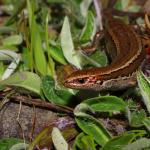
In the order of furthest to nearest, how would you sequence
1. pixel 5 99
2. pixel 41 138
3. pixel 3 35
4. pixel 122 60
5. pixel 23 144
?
1. pixel 3 35
2. pixel 122 60
3. pixel 5 99
4. pixel 41 138
5. pixel 23 144

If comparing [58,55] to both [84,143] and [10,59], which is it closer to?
[10,59]

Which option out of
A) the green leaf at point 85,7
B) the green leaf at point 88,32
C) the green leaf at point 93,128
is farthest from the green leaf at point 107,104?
the green leaf at point 85,7

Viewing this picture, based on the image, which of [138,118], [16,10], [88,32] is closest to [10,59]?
[88,32]

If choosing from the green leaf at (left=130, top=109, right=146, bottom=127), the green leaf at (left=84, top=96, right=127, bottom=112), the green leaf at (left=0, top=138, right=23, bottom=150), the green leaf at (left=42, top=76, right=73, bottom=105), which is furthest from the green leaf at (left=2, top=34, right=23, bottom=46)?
the green leaf at (left=130, top=109, right=146, bottom=127)

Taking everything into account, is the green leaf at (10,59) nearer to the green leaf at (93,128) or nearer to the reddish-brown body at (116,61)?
the reddish-brown body at (116,61)

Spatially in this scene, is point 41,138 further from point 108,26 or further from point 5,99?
point 108,26

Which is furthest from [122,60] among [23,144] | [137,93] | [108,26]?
[23,144]

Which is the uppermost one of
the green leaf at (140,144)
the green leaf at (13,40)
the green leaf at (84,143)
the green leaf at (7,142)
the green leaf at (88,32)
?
the green leaf at (140,144)
